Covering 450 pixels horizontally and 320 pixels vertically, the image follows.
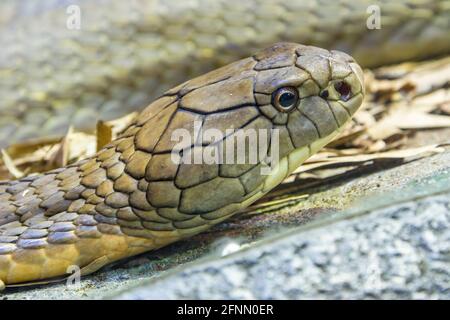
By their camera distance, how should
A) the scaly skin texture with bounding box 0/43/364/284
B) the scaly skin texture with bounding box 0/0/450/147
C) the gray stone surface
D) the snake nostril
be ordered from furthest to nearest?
the scaly skin texture with bounding box 0/0/450/147
the snake nostril
the scaly skin texture with bounding box 0/43/364/284
the gray stone surface

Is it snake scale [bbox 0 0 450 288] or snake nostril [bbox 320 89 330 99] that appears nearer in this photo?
snake scale [bbox 0 0 450 288]

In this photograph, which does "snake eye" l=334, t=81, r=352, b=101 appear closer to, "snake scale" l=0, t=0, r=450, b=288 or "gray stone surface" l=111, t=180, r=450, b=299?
"snake scale" l=0, t=0, r=450, b=288

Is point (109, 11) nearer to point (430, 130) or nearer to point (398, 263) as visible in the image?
point (430, 130)

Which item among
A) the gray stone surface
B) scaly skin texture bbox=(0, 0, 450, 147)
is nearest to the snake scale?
the gray stone surface

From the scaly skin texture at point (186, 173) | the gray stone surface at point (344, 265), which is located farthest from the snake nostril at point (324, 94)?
the gray stone surface at point (344, 265)

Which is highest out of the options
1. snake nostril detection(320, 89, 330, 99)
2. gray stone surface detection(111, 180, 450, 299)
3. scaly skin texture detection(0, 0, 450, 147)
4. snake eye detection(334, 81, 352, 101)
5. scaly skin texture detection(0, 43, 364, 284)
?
scaly skin texture detection(0, 0, 450, 147)

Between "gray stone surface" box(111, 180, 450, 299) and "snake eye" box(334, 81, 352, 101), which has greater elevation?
"snake eye" box(334, 81, 352, 101)

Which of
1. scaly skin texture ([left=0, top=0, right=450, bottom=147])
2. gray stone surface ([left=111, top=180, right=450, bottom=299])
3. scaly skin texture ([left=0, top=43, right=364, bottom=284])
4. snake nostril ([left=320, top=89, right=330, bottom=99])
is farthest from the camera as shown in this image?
scaly skin texture ([left=0, top=0, right=450, bottom=147])
